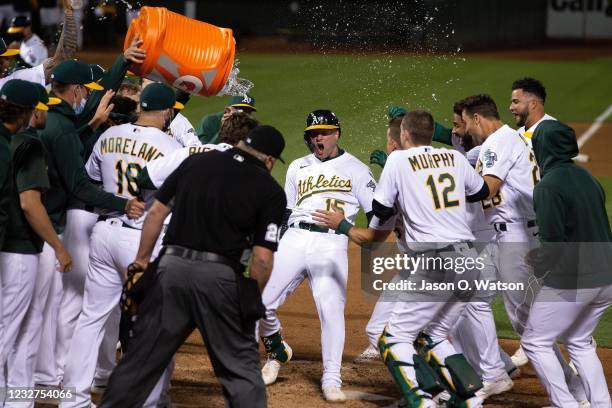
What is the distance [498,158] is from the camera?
7.27 metres

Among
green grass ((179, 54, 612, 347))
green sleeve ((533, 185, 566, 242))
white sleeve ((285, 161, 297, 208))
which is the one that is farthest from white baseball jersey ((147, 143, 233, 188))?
green grass ((179, 54, 612, 347))

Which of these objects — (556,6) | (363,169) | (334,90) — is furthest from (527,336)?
(556,6)

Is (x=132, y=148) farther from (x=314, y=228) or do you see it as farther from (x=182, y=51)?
(x=314, y=228)

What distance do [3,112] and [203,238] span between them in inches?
56.1

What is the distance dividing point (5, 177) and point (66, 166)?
29.8 inches

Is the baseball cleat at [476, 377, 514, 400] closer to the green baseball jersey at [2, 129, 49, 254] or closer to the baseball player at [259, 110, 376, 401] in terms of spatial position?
the baseball player at [259, 110, 376, 401]

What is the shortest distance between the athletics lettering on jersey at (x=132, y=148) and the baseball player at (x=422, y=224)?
1.48 meters

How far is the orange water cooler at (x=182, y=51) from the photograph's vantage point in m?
6.59

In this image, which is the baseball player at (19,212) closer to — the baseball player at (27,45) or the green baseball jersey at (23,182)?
the green baseball jersey at (23,182)

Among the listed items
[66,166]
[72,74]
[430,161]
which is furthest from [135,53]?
[430,161]

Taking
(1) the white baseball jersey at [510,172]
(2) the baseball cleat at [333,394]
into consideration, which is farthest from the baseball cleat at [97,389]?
(1) the white baseball jersey at [510,172]

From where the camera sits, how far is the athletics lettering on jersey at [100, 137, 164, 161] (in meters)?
6.36

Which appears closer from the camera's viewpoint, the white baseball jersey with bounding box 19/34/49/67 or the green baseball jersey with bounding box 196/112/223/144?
the green baseball jersey with bounding box 196/112/223/144

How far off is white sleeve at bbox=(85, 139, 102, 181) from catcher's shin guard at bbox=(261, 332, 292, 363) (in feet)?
5.79
